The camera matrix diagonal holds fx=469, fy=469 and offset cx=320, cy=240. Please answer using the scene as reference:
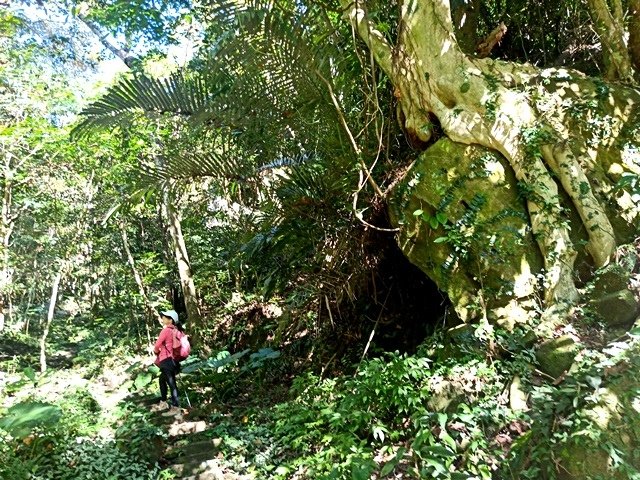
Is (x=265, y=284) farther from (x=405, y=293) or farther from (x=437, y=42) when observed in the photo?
(x=437, y=42)

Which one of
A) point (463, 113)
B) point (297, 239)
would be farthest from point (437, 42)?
point (297, 239)

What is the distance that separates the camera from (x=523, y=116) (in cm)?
467

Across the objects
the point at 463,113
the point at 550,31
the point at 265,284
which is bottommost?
the point at 265,284

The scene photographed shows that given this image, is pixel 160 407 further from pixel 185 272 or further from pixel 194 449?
pixel 185 272

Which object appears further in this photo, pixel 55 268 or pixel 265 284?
pixel 55 268

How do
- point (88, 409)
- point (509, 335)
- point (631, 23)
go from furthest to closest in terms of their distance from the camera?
1. point (88, 409)
2. point (631, 23)
3. point (509, 335)

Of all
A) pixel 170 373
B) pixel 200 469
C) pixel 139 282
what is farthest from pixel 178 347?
pixel 139 282

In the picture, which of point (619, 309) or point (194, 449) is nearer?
point (619, 309)

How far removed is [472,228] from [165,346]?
3937 millimetres

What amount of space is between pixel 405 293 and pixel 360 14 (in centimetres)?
345

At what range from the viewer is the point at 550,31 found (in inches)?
262

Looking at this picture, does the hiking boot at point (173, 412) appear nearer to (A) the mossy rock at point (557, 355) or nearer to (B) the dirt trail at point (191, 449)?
(B) the dirt trail at point (191, 449)

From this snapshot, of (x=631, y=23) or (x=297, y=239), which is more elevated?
(x=631, y=23)

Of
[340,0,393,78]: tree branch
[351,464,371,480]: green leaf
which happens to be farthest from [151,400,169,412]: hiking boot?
[340,0,393,78]: tree branch
